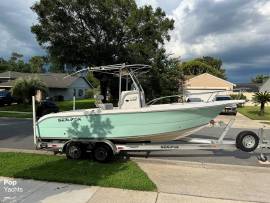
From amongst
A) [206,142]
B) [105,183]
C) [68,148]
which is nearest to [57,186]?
[105,183]

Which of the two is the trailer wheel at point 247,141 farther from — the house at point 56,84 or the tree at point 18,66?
the tree at point 18,66

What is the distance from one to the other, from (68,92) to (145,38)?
27.4 m

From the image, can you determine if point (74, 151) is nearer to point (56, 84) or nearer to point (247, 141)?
point (247, 141)

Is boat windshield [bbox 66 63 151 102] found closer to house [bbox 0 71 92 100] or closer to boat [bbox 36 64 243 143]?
boat [bbox 36 64 243 143]

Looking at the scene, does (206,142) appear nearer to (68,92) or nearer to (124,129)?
(124,129)

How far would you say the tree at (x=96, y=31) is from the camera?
31.2 metres

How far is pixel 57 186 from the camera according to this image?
677cm

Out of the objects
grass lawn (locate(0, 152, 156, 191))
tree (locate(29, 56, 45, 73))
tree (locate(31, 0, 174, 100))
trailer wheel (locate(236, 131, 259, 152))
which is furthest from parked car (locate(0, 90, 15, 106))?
tree (locate(29, 56, 45, 73))

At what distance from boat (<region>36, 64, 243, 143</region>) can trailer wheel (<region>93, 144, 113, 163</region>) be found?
248mm

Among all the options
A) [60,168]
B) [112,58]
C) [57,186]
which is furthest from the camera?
[112,58]

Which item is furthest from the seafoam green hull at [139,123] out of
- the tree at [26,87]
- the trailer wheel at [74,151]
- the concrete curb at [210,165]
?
the tree at [26,87]

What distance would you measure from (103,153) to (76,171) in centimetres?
112

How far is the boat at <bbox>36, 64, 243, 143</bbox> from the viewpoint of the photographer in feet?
28.0

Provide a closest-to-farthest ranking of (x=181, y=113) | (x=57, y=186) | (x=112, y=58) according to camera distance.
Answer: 1. (x=57, y=186)
2. (x=181, y=113)
3. (x=112, y=58)
